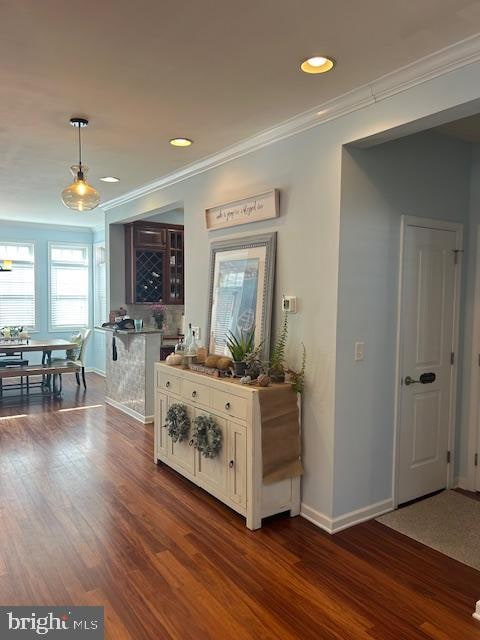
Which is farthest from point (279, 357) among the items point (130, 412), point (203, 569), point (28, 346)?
point (28, 346)

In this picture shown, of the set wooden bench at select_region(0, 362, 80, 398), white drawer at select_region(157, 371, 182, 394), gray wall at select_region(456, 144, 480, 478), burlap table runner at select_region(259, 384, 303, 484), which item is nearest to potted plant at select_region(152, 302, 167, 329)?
wooden bench at select_region(0, 362, 80, 398)

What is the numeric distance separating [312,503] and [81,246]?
7287 mm

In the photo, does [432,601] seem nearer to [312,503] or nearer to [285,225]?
[312,503]

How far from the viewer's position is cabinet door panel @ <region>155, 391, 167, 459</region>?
4.14 meters

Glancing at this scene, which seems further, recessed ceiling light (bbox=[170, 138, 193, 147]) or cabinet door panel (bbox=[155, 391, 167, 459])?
cabinet door panel (bbox=[155, 391, 167, 459])

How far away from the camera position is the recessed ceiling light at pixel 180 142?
12.0 feet

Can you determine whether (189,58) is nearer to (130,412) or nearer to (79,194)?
(79,194)

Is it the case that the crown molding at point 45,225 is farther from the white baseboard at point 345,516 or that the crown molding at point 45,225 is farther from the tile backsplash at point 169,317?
the white baseboard at point 345,516

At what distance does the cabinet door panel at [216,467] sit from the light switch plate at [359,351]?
3.36 ft

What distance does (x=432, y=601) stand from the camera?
2.40 metres

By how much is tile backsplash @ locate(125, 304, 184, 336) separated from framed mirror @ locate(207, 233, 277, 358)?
10.4ft

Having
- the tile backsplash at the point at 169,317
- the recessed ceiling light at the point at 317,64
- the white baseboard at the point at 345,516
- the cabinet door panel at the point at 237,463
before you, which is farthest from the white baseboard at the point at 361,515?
the tile backsplash at the point at 169,317

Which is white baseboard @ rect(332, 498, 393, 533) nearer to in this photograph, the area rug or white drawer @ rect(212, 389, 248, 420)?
the area rug

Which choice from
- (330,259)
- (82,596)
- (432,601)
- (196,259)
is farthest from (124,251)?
(432,601)
